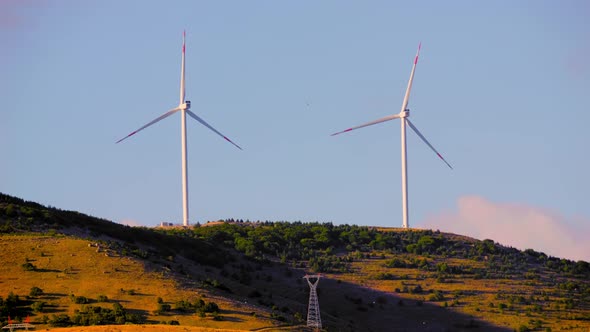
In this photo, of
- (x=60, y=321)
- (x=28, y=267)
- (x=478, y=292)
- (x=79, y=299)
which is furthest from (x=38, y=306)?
(x=478, y=292)

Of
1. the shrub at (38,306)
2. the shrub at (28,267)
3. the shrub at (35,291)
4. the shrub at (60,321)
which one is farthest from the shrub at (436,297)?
the shrub at (60,321)

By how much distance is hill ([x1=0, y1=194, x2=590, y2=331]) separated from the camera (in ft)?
402

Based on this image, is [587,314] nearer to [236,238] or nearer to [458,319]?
[458,319]

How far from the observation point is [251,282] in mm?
161125

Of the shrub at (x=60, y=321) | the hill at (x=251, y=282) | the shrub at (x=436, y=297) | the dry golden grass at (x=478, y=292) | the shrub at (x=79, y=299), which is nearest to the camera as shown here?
the shrub at (x=60, y=321)

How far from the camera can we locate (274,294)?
157250mm

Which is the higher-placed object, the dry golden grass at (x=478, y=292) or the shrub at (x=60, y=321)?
the dry golden grass at (x=478, y=292)

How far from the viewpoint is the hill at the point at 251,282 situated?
12244cm

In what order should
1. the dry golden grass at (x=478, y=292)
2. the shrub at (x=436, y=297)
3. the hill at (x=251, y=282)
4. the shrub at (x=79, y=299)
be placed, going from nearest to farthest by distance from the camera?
1. the shrub at (x=79, y=299)
2. the hill at (x=251, y=282)
3. the dry golden grass at (x=478, y=292)
4. the shrub at (x=436, y=297)

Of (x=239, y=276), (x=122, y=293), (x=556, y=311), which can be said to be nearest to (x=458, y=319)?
(x=556, y=311)

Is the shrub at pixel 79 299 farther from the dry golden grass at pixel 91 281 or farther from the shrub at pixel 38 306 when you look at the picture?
the shrub at pixel 38 306

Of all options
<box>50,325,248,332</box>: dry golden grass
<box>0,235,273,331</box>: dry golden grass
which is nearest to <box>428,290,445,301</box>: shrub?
<box>0,235,273,331</box>: dry golden grass

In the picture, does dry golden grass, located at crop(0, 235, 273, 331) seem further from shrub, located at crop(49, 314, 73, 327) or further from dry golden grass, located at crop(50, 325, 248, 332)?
dry golden grass, located at crop(50, 325, 248, 332)

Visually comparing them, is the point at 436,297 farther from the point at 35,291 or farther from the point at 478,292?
the point at 35,291
